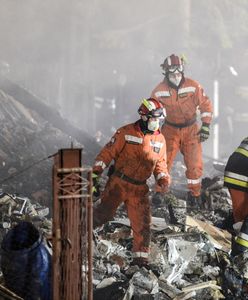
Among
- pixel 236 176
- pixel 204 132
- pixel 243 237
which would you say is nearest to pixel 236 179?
pixel 236 176

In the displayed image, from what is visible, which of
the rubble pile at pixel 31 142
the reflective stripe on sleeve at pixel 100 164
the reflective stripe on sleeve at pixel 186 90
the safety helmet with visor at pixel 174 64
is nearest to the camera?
the reflective stripe on sleeve at pixel 100 164

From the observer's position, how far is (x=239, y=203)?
619 centimetres

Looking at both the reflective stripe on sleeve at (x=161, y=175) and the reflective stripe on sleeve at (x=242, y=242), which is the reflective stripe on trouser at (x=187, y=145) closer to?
the reflective stripe on sleeve at (x=161, y=175)

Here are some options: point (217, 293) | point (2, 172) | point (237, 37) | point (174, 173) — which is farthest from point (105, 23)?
point (217, 293)

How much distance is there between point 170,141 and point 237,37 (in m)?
17.1

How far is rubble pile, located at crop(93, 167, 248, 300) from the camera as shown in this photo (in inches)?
211

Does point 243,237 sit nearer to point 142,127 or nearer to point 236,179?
point 236,179

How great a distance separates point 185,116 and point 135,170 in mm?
2815

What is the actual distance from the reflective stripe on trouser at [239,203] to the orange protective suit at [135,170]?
986mm

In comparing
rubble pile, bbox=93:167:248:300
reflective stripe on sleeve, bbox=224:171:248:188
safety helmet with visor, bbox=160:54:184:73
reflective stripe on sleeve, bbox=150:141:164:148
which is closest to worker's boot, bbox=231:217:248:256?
rubble pile, bbox=93:167:248:300

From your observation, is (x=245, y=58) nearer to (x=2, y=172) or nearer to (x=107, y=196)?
(x=2, y=172)

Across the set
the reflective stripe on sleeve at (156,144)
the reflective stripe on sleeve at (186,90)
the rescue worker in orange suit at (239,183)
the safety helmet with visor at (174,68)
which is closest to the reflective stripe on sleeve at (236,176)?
the rescue worker in orange suit at (239,183)

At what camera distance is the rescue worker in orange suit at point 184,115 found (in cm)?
847

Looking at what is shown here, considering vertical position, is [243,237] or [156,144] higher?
[156,144]
